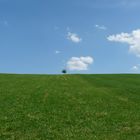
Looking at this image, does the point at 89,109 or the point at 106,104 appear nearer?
the point at 89,109

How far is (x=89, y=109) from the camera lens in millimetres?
32469

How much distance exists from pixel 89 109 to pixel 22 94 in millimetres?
11386

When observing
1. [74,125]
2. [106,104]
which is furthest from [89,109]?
[74,125]

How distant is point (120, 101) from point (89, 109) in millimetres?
7492

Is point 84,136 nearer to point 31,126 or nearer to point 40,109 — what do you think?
point 31,126

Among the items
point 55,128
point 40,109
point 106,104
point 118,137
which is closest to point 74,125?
point 55,128

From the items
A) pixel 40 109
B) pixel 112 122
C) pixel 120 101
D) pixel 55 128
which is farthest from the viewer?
pixel 120 101

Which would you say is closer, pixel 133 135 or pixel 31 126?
pixel 133 135

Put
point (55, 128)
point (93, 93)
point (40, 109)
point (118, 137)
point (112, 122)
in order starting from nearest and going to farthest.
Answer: point (118, 137), point (55, 128), point (112, 122), point (40, 109), point (93, 93)

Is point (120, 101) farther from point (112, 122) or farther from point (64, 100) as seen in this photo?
point (112, 122)

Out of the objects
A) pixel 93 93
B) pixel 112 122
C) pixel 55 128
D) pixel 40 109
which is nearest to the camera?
pixel 55 128

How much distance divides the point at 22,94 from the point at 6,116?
43.0ft

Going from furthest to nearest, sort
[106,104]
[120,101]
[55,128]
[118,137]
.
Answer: [120,101] < [106,104] < [55,128] < [118,137]

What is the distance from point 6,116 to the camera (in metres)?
28.3
